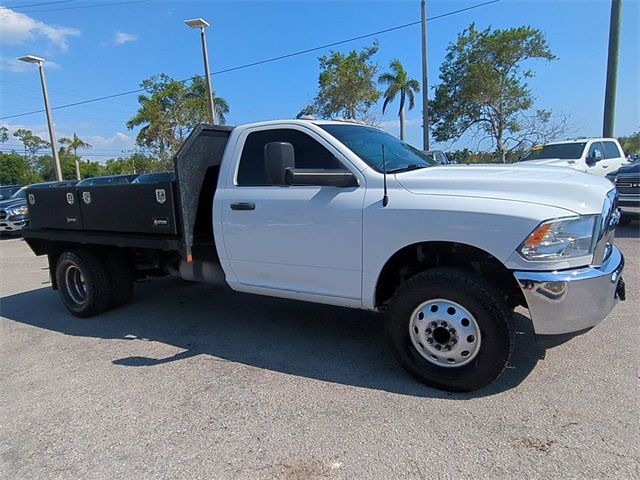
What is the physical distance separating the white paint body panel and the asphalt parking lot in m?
0.69

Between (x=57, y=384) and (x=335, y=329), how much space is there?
7.96ft

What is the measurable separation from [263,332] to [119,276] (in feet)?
6.98

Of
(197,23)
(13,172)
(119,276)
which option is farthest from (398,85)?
(13,172)

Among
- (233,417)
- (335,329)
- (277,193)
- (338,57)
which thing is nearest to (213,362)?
(233,417)

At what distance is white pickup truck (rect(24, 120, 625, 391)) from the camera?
272cm

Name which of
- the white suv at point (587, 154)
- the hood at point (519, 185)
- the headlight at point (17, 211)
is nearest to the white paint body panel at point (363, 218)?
the hood at point (519, 185)

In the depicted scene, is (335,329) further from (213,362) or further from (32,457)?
(32,457)

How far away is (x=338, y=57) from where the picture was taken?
76.1 ft

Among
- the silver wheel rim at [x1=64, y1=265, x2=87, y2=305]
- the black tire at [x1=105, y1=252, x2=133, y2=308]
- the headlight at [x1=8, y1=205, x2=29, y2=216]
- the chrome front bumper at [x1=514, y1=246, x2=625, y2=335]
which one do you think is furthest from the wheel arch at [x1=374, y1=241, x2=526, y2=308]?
the headlight at [x1=8, y1=205, x2=29, y2=216]

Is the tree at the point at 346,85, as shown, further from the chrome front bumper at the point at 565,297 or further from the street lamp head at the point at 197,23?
the chrome front bumper at the point at 565,297

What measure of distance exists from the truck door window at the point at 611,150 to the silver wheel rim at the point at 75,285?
44.1 ft

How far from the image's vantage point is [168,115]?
84.5 ft

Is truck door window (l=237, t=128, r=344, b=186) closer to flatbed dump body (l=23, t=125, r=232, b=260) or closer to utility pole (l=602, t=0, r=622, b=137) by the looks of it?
flatbed dump body (l=23, t=125, r=232, b=260)

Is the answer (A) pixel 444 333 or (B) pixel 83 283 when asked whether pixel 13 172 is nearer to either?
(B) pixel 83 283
